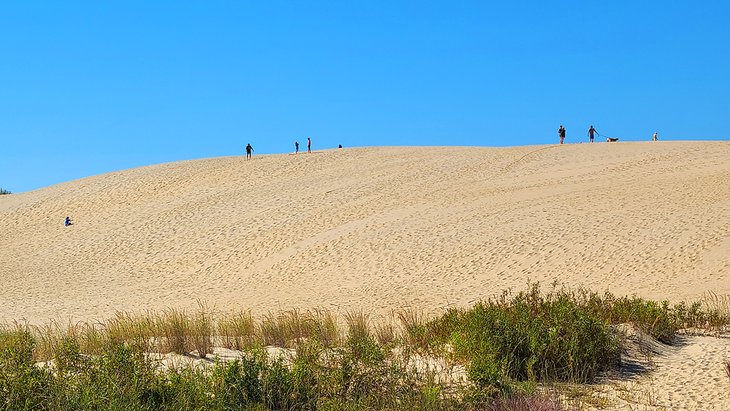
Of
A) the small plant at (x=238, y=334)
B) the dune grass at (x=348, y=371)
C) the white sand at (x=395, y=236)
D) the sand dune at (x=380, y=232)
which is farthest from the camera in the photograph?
the sand dune at (x=380, y=232)

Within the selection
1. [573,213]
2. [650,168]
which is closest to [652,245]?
[573,213]

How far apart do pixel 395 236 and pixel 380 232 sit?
3.40 ft

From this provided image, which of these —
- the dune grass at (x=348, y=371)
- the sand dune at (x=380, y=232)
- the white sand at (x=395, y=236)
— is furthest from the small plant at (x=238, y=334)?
the sand dune at (x=380, y=232)

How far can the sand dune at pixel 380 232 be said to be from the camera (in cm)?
2147

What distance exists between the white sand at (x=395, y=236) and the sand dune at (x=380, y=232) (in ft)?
0.37

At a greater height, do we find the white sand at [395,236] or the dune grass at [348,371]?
the white sand at [395,236]

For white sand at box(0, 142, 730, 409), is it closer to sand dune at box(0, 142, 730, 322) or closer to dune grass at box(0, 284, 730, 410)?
sand dune at box(0, 142, 730, 322)

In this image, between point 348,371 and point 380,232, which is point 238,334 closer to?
point 348,371

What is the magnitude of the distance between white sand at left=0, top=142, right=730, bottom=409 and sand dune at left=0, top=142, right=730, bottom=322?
4.4 inches

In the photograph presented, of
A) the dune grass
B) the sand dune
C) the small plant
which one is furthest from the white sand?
the small plant

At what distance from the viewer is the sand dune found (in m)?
21.5

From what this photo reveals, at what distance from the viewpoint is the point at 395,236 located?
2778 centimetres

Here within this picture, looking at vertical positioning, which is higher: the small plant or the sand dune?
the sand dune

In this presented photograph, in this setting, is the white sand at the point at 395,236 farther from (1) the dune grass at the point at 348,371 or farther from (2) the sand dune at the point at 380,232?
(1) the dune grass at the point at 348,371
